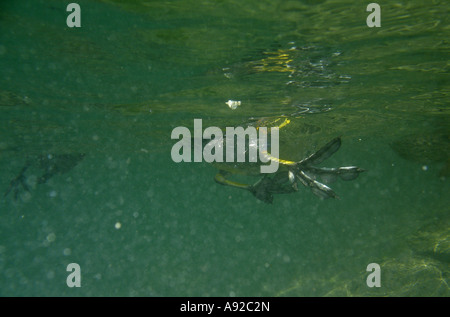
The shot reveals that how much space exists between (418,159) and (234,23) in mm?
20865

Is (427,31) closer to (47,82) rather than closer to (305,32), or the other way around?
(305,32)

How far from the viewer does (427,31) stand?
7.24 metres

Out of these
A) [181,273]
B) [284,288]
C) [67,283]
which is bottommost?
[67,283]

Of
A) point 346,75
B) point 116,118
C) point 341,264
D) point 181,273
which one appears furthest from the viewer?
point 181,273

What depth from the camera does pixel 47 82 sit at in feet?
33.5

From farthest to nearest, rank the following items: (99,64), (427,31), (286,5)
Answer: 1. (99,64)
2. (427,31)
3. (286,5)

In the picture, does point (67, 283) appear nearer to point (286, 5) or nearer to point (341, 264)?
point (341, 264)

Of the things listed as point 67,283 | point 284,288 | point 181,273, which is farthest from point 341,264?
point 67,283

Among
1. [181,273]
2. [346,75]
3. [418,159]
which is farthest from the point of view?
[181,273]

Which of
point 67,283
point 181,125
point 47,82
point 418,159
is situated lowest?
point 67,283

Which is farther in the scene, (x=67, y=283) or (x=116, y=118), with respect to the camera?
(x=67, y=283)

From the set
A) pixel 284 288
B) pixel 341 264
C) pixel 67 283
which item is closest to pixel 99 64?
pixel 284 288

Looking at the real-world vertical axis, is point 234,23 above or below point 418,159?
above

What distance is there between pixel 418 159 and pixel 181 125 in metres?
18.2
